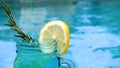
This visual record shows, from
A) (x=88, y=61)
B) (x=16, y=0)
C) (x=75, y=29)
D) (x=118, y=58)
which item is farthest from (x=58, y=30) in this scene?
(x=16, y=0)

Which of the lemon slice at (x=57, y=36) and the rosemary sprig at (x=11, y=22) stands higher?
the rosemary sprig at (x=11, y=22)

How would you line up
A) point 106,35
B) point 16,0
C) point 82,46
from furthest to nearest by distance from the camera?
point 16,0, point 106,35, point 82,46

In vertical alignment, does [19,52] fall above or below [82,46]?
above

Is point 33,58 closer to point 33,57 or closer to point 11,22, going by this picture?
point 33,57

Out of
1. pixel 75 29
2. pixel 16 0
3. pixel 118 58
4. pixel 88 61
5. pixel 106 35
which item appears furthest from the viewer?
pixel 16 0

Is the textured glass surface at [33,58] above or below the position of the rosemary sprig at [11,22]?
below

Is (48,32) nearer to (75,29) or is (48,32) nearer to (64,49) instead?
(64,49)

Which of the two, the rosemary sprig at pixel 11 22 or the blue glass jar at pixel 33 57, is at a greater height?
the rosemary sprig at pixel 11 22

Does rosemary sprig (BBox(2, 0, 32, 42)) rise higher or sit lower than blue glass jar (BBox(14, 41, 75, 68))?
higher

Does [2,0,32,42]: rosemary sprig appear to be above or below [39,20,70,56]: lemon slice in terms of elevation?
above

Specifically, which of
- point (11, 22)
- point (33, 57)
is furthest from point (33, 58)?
point (11, 22)

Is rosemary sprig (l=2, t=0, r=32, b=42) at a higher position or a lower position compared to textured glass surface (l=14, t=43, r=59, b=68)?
higher
